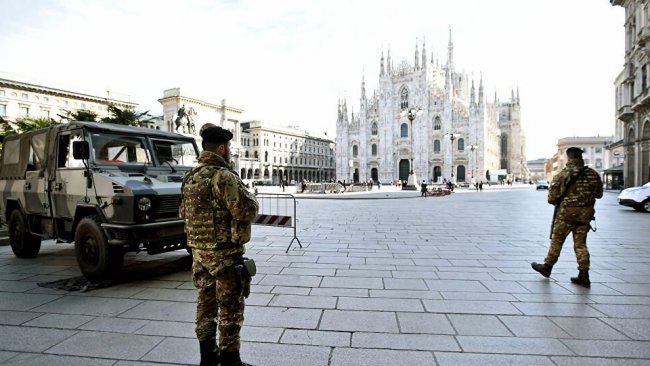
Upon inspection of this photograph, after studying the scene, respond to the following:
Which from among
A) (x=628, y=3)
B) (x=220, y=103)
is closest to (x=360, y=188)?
(x=628, y=3)

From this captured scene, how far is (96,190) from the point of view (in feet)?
16.3

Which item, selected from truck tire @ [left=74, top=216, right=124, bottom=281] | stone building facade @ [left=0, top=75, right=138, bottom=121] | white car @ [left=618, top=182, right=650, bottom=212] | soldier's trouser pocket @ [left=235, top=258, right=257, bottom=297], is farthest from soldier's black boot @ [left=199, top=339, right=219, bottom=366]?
stone building facade @ [left=0, top=75, right=138, bottom=121]

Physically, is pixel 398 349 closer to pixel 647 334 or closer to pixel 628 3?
pixel 647 334

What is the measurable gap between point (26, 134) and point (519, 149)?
95200 mm

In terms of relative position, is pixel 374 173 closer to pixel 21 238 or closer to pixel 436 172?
Result: pixel 436 172

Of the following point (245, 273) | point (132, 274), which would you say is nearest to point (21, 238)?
point (132, 274)

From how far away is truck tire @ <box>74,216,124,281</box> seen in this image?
4.82 metres

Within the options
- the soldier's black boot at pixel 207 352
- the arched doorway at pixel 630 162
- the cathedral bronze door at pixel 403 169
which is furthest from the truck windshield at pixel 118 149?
the cathedral bronze door at pixel 403 169

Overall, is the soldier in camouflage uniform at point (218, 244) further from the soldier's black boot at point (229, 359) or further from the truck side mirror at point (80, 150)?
the truck side mirror at point (80, 150)

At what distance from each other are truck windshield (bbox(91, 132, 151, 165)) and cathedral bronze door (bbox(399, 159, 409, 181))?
64344 mm

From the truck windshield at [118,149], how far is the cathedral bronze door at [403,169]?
6434 cm

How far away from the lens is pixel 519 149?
280ft

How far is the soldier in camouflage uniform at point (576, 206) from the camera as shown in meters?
4.77

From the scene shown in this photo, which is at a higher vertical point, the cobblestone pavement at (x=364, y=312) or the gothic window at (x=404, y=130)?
the gothic window at (x=404, y=130)
